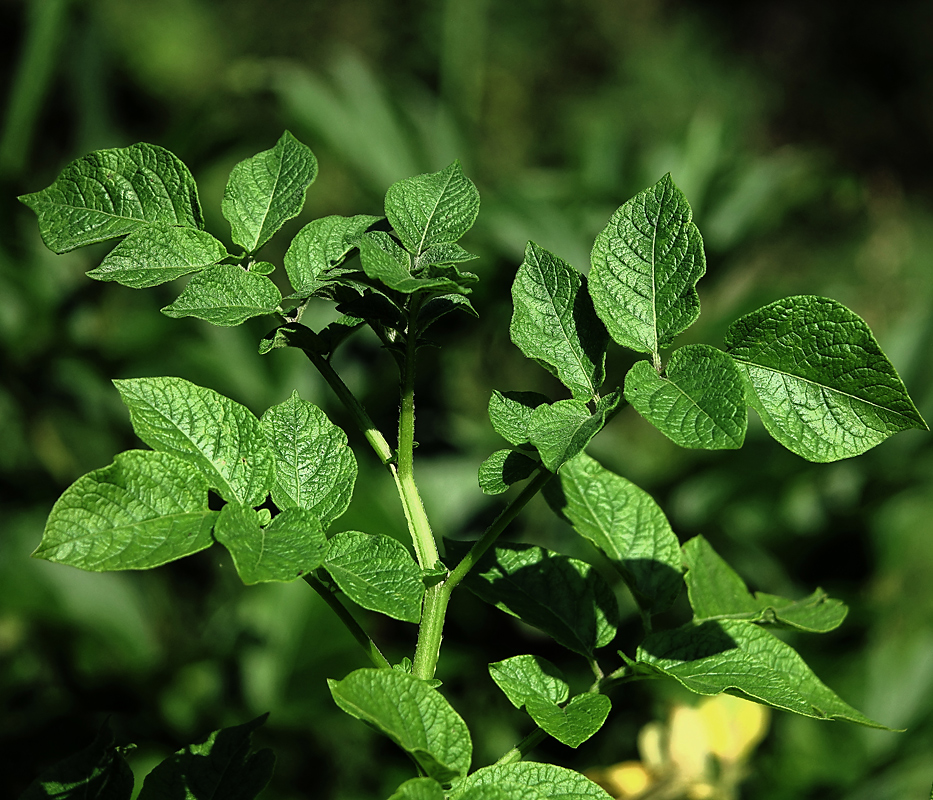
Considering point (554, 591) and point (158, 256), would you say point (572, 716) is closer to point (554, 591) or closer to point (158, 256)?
point (554, 591)

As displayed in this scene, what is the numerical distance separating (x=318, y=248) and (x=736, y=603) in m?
0.26

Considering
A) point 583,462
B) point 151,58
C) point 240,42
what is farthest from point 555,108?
point 583,462

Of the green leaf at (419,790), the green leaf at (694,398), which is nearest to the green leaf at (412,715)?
the green leaf at (419,790)

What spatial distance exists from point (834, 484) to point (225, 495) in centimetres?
102

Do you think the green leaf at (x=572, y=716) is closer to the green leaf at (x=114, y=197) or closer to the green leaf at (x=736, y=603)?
the green leaf at (x=736, y=603)

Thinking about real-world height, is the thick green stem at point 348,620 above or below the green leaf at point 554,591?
above

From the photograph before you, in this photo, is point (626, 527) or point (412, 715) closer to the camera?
point (412, 715)

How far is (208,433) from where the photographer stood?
32cm

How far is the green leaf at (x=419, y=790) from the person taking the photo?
0.27 m

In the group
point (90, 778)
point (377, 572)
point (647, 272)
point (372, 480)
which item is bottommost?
point (372, 480)

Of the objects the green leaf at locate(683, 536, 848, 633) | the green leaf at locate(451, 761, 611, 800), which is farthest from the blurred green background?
the green leaf at locate(451, 761, 611, 800)

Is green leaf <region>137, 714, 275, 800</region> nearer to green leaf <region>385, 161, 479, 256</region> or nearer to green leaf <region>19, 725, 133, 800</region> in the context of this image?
green leaf <region>19, 725, 133, 800</region>

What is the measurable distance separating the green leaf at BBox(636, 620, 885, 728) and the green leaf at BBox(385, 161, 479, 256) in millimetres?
186

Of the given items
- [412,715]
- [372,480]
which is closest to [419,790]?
[412,715]
